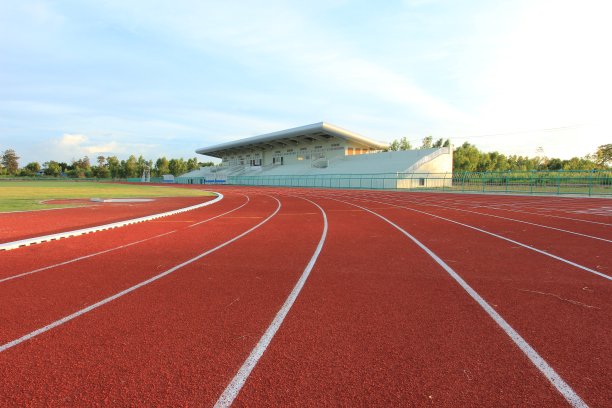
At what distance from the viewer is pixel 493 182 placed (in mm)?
28406

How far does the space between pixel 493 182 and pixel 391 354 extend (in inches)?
1173

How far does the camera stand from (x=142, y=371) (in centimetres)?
254

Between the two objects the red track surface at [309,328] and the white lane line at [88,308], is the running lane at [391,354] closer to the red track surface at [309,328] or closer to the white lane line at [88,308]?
the red track surface at [309,328]

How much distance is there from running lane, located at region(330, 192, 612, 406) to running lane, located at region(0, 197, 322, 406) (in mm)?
2456

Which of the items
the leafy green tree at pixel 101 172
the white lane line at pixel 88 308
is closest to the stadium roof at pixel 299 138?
the white lane line at pixel 88 308

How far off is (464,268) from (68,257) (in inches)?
262

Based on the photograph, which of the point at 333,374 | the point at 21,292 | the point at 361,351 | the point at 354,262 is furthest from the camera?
the point at 354,262

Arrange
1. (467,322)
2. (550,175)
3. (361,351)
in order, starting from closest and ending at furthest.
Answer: (361,351) → (467,322) → (550,175)

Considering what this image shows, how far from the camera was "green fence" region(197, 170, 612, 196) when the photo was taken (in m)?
23.2

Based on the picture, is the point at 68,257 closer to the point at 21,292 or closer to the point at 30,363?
the point at 21,292

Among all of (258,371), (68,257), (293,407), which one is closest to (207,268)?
(68,257)

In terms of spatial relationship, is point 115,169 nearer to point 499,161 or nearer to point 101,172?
point 101,172

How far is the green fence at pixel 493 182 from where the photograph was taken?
23.2 metres

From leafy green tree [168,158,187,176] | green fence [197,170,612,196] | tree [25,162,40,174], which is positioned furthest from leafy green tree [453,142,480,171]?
tree [25,162,40,174]
